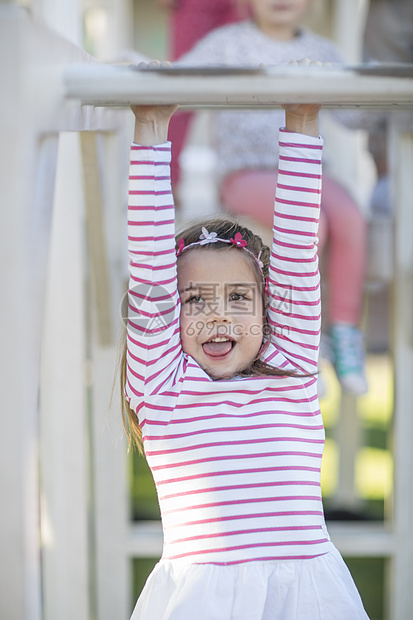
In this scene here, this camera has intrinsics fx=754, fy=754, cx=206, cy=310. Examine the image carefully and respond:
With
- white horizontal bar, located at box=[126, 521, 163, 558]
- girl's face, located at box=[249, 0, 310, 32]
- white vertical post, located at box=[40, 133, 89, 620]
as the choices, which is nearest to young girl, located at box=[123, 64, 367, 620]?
white vertical post, located at box=[40, 133, 89, 620]

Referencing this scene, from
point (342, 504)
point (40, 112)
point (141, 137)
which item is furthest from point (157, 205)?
point (342, 504)

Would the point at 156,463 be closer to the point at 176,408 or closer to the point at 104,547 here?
the point at 176,408

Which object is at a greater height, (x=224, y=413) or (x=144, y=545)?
(x=224, y=413)

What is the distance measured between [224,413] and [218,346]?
0.07 m

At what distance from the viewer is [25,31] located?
55cm

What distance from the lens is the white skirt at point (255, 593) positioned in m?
0.74

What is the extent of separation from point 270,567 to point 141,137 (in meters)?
0.45

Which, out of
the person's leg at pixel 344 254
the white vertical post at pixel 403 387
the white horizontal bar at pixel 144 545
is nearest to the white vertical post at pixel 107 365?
the white horizontal bar at pixel 144 545

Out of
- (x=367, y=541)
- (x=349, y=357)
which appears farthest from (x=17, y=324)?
(x=367, y=541)

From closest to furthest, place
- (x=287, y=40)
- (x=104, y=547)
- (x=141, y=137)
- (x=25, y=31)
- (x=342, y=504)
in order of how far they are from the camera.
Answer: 1. (x=25, y=31)
2. (x=141, y=137)
3. (x=104, y=547)
4. (x=287, y=40)
5. (x=342, y=504)

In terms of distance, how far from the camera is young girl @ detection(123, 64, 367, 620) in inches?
29.8

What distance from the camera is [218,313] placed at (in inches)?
32.1

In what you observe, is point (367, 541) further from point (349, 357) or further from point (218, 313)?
point (218, 313)

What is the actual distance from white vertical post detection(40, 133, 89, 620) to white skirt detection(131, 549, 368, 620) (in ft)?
1.63
